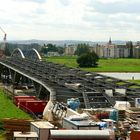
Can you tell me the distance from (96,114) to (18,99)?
1962 cm

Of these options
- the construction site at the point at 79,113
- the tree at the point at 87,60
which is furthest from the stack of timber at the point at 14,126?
the tree at the point at 87,60

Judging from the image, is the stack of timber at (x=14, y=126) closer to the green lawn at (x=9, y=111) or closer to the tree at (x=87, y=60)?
the green lawn at (x=9, y=111)

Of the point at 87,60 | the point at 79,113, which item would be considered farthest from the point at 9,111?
the point at 87,60

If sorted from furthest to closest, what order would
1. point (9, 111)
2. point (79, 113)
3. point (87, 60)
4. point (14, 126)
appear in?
1. point (87, 60)
2. point (9, 111)
3. point (79, 113)
4. point (14, 126)

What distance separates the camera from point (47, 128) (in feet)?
94.6

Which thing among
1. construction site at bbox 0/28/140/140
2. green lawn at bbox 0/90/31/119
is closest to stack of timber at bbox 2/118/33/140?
construction site at bbox 0/28/140/140

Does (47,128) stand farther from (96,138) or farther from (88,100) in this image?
(88,100)

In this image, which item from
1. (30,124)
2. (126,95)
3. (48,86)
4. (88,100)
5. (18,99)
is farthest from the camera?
(18,99)

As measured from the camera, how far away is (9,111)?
49.5 metres

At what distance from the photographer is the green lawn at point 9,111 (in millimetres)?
46138

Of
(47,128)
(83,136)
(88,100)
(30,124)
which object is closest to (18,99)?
(88,100)

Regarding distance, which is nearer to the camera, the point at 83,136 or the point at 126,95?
the point at 83,136

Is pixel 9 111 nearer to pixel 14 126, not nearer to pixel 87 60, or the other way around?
pixel 14 126

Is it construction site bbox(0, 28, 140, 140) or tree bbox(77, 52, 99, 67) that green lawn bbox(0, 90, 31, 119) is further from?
tree bbox(77, 52, 99, 67)
